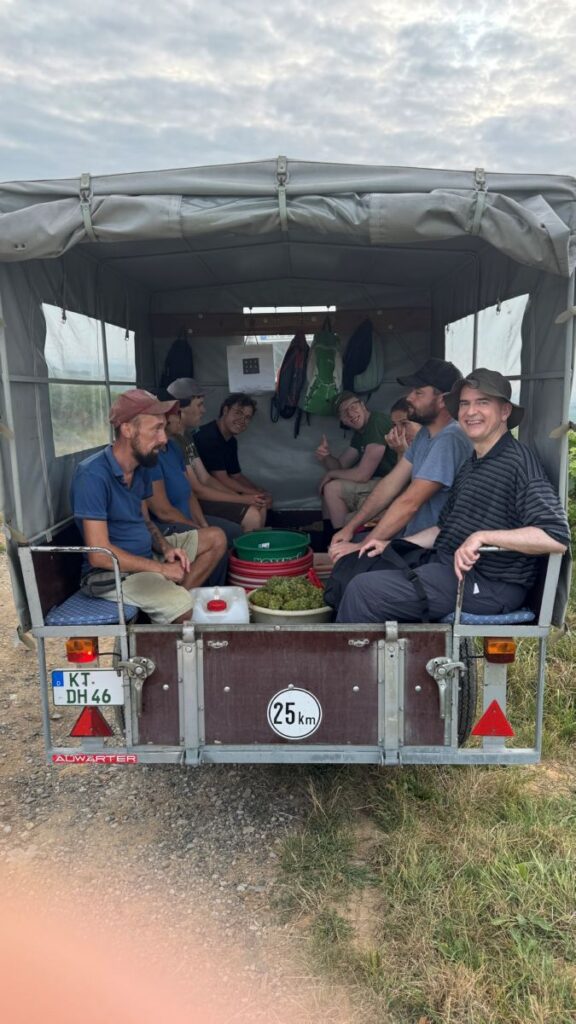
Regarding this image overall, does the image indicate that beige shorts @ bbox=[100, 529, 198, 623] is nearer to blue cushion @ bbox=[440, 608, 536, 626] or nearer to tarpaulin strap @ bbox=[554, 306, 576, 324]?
blue cushion @ bbox=[440, 608, 536, 626]

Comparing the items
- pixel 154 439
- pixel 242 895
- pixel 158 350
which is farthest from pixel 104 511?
pixel 158 350

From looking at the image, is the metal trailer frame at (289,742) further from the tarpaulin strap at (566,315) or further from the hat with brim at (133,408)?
the tarpaulin strap at (566,315)

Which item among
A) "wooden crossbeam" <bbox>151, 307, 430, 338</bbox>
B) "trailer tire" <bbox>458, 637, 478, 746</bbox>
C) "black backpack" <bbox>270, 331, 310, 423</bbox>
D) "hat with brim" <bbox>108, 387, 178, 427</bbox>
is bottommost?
"trailer tire" <bbox>458, 637, 478, 746</bbox>

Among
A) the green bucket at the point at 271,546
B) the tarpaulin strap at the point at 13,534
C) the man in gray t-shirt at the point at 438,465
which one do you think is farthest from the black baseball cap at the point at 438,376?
the tarpaulin strap at the point at 13,534

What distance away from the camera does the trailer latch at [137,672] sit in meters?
2.93

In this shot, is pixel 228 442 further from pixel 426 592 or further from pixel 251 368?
pixel 426 592

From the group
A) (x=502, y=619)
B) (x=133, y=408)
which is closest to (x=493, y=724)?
(x=502, y=619)

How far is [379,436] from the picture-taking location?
6129mm

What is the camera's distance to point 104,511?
133 inches

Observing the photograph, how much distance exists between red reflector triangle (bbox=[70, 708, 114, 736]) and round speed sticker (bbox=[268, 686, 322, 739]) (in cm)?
68

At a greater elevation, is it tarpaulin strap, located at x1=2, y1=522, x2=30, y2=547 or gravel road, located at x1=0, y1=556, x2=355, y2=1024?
tarpaulin strap, located at x1=2, y1=522, x2=30, y2=547

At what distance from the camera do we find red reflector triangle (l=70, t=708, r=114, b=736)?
2936 millimetres

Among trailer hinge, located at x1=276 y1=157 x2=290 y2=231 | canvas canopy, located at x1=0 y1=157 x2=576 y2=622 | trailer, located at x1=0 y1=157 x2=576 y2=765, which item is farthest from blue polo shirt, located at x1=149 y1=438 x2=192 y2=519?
trailer hinge, located at x1=276 y1=157 x2=290 y2=231

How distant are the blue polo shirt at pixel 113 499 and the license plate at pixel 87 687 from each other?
76 centimetres
